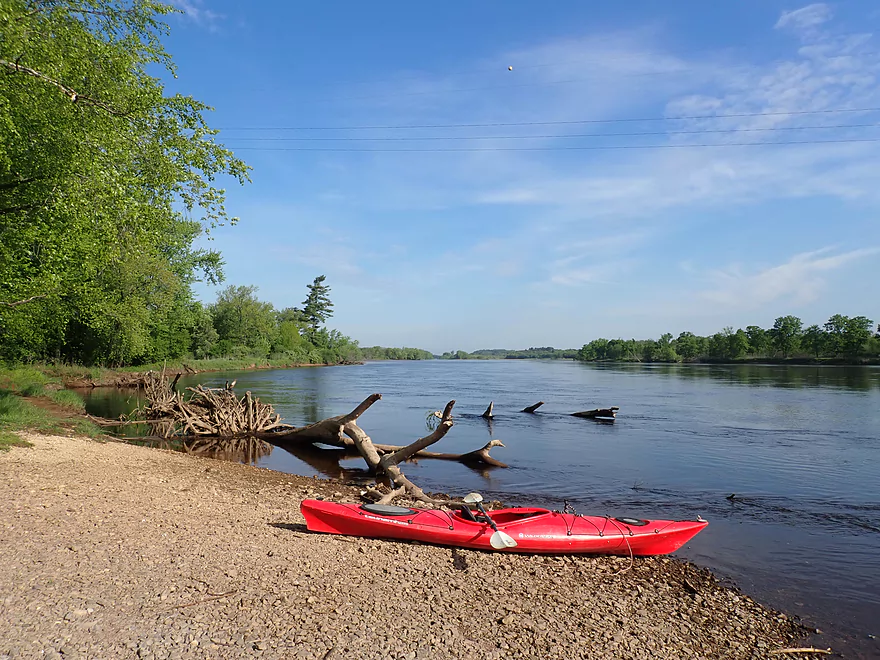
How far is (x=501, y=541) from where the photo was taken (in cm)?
703

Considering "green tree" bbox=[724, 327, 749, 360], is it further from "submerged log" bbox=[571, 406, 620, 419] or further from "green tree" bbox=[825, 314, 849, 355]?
"submerged log" bbox=[571, 406, 620, 419]

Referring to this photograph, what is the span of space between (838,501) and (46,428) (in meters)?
20.0

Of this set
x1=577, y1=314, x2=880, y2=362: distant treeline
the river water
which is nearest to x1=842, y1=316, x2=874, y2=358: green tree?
x1=577, y1=314, x2=880, y2=362: distant treeline

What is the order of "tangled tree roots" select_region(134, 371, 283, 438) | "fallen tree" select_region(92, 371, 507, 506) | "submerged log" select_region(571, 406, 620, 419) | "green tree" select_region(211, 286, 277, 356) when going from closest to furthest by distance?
"fallen tree" select_region(92, 371, 507, 506) < "tangled tree roots" select_region(134, 371, 283, 438) < "submerged log" select_region(571, 406, 620, 419) < "green tree" select_region(211, 286, 277, 356)

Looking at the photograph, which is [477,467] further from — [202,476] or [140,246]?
[140,246]

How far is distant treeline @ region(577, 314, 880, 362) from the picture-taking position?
87.0m

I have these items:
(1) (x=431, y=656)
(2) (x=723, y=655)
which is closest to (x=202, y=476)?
(1) (x=431, y=656)

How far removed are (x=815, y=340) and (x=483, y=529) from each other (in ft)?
356

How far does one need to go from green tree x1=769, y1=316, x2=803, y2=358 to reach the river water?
77669 mm

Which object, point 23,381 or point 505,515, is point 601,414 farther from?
point 23,381

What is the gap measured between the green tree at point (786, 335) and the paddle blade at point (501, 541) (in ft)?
365

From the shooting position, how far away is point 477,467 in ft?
48.9

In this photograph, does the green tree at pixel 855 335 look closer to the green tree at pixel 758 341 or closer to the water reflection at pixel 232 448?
the green tree at pixel 758 341

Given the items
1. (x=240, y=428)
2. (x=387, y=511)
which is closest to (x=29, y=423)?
(x=240, y=428)
